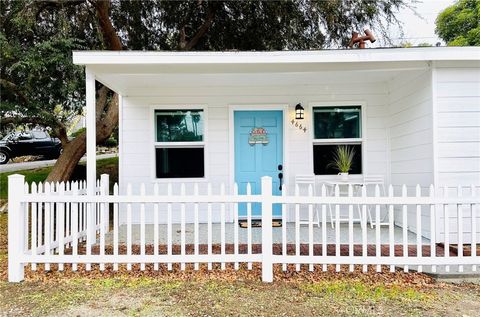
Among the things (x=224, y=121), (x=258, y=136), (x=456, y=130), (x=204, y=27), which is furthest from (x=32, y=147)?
(x=456, y=130)

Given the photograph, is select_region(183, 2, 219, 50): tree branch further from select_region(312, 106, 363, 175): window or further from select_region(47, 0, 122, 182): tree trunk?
select_region(312, 106, 363, 175): window

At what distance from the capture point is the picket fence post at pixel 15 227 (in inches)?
150

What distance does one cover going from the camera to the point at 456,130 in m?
4.95

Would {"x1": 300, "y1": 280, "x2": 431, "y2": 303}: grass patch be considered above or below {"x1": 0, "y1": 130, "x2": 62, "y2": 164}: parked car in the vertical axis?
below

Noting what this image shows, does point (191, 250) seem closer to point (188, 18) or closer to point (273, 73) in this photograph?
point (273, 73)

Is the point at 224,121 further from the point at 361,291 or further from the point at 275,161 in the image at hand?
the point at 361,291

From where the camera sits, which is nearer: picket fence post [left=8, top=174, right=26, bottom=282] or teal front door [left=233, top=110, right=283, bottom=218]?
picket fence post [left=8, top=174, right=26, bottom=282]

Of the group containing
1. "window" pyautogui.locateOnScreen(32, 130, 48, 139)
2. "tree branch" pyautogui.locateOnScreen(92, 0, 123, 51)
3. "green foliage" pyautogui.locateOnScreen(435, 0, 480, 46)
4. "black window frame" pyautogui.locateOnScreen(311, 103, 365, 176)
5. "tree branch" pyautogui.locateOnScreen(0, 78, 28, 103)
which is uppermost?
"green foliage" pyautogui.locateOnScreen(435, 0, 480, 46)

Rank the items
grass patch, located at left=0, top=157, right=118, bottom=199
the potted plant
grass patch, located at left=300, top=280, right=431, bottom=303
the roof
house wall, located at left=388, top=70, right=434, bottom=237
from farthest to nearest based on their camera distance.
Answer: grass patch, located at left=0, top=157, right=118, bottom=199 → the potted plant → house wall, located at left=388, top=70, right=434, bottom=237 → the roof → grass patch, located at left=300, top=280, right=431, bottom=303

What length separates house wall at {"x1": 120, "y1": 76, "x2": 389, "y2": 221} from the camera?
21.8 feet

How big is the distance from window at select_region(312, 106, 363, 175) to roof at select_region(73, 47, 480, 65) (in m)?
1.94

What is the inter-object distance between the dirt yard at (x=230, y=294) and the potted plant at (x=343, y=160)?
2.64 metres

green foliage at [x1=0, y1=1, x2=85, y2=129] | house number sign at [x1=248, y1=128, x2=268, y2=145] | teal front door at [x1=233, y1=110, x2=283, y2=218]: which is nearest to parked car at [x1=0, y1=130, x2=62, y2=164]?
green foliage at [x1=0, y1=1, x2=85, y2=129]

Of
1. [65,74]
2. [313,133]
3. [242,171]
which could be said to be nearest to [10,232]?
[242,171]
